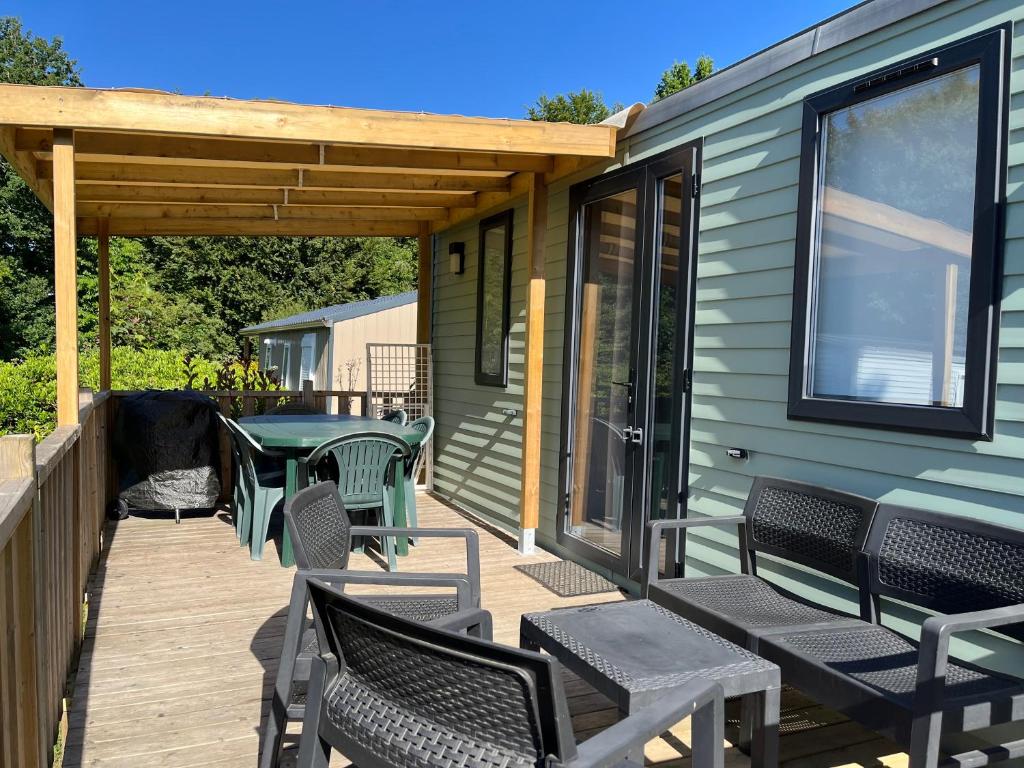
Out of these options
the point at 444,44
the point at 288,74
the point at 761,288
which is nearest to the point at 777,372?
the point at 761,288

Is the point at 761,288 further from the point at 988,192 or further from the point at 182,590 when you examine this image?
the point at 182,590

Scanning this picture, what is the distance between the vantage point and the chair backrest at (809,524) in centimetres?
276

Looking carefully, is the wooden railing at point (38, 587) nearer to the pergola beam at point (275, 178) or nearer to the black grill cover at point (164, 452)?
the pergola beam at point (275, 178)

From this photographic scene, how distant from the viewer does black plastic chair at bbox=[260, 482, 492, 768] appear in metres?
2.12

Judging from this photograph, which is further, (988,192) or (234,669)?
(234,669)

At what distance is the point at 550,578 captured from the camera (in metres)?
4.47

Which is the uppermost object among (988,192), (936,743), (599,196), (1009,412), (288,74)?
(288,74)

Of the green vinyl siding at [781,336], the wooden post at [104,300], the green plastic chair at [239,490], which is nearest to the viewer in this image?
the green vinyl siding at [781,336]

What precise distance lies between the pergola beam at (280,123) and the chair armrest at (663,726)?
3.26 metres

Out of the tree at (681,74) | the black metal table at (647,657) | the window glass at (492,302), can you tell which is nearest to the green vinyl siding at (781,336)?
the black metal table at (647,657)

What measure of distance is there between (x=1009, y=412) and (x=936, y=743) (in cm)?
111

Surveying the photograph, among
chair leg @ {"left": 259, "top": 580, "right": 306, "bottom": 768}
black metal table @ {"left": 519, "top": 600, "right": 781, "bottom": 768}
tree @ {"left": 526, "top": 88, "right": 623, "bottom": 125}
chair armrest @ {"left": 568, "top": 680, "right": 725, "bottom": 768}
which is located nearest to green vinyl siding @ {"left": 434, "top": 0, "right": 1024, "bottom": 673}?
black metal table @ {"left": 519, "top": 600, "right": 781, "bottom": 768}

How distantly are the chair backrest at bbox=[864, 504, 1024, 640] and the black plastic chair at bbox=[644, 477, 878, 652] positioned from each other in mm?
90

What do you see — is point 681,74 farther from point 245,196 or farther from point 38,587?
point 38,587
